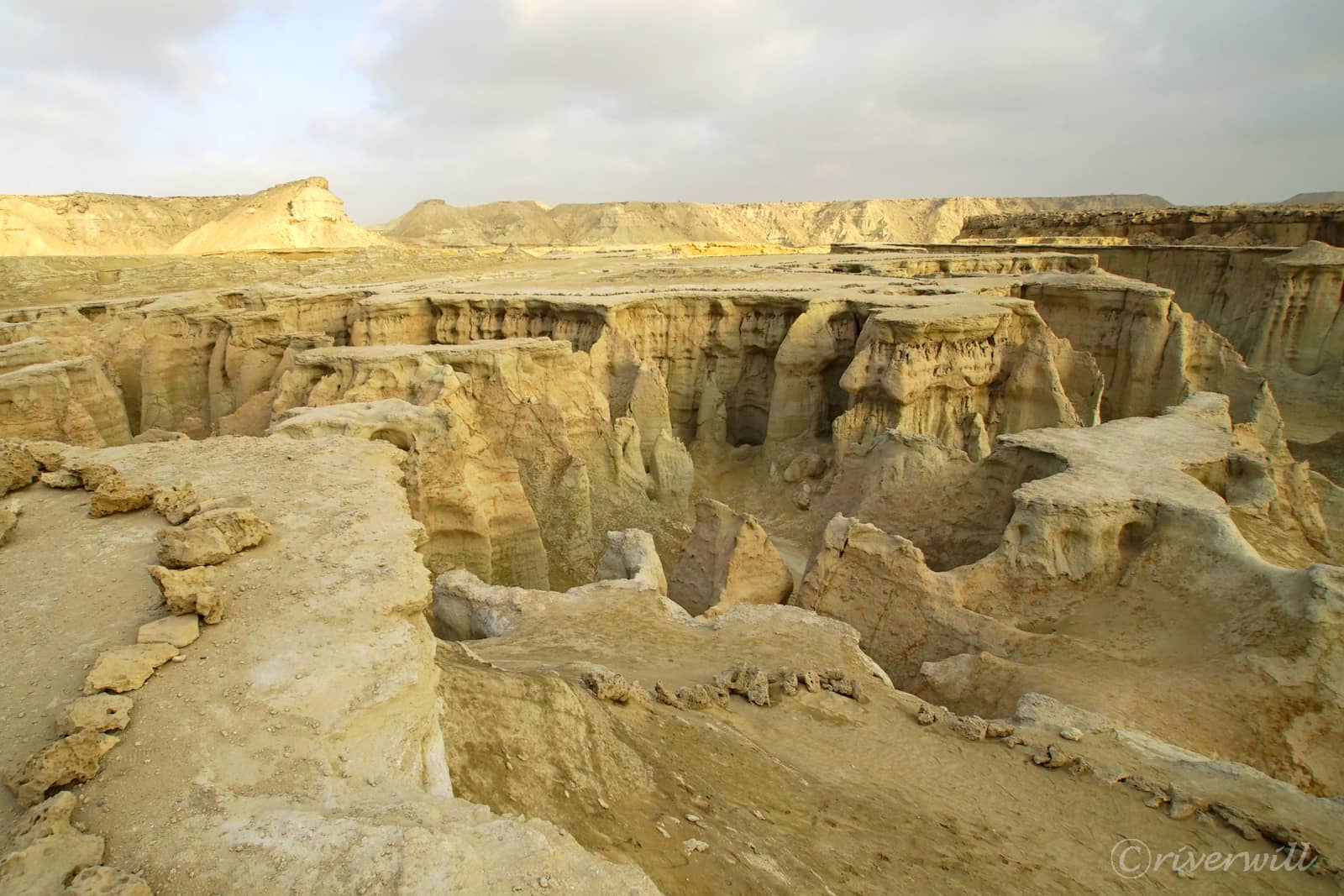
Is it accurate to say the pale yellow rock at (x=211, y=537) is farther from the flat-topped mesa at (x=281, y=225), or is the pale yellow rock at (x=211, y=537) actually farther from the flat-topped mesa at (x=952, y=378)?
the flat-topped mesa at (x=281, y=225)

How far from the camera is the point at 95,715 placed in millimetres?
3203

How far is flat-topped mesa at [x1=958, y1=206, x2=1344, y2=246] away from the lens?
29109 mm

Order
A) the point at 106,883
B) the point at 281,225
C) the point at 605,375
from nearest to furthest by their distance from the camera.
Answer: the point at 106,883
the point at 605,375
the point at 281,225

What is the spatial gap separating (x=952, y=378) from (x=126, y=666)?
14.2 meters

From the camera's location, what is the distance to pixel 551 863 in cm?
294

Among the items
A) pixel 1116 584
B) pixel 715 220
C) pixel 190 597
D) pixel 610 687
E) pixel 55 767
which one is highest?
pixel 715 220

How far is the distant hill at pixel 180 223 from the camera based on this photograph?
120 ft

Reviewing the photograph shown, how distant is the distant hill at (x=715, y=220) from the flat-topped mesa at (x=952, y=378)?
53105 millimetres

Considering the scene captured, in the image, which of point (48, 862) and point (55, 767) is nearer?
point (48, 862)

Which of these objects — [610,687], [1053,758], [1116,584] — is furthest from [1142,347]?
[610,687]

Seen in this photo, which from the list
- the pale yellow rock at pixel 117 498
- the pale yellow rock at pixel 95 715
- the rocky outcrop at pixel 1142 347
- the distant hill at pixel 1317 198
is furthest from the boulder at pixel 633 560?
the distant hill at pixel 1317 198

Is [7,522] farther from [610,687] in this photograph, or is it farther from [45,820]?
[610,687]

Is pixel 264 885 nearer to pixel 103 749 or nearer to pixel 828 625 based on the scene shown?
pixel 103 749

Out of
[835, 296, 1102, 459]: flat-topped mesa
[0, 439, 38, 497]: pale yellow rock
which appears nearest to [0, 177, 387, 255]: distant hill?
[835, 296, 1102, 459]: flat-topped mesa
